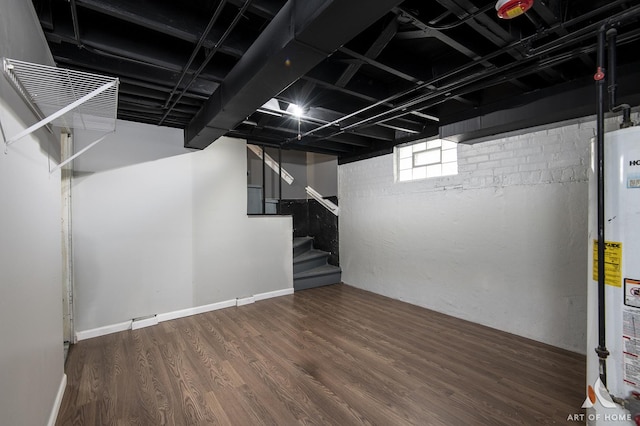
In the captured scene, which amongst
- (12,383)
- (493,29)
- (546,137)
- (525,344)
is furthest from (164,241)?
(546,137)

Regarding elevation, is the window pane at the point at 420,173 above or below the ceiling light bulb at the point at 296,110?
below

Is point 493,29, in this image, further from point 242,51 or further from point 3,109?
point 3,109

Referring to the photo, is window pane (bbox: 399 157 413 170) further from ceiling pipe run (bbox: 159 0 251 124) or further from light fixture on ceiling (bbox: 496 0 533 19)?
ceiling pipe run (bbox: 159 0 251 124)

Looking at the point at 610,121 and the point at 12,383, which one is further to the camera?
the point at 610,121

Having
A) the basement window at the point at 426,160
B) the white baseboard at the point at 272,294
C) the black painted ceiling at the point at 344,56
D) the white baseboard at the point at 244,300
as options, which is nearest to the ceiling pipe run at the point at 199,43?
the black painted ceiling at the point at 344,56

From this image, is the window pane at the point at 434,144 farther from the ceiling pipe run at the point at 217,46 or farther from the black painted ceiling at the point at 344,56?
the ceiling pipe run at the point at 217,46

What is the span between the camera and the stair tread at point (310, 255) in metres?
4.91

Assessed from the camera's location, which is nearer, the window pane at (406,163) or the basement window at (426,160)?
the basement window at (426,160)

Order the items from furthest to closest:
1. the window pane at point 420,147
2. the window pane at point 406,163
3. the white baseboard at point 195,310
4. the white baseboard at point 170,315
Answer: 1. the window pane at point 406,163
2. the window pane at point 420,147
3. the white baseboard at point 195,310
4. the white baseboard at point 170,315

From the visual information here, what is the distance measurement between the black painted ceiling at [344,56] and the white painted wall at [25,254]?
47 cm

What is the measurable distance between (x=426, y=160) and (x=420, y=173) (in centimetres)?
19

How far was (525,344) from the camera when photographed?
263 centimetres

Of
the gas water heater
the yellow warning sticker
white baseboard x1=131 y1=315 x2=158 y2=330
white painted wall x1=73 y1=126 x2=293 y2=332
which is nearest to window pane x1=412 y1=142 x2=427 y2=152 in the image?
white painted wall x1=73 y1=126 x2=293 y2=332

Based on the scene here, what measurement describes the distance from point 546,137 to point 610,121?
1.43 feet
